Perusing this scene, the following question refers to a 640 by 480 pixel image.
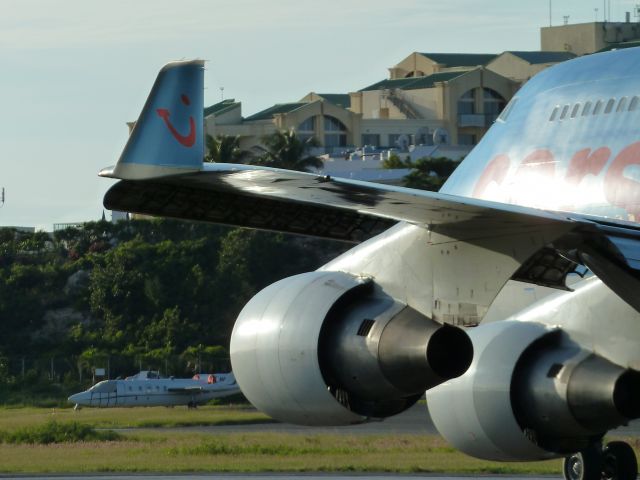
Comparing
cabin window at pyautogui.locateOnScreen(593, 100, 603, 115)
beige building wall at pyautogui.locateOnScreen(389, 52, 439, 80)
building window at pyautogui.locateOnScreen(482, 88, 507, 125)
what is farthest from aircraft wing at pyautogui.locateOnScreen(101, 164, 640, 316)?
beige building wall at pyautogui.locateOnScreen(389, 52, 439, 80)

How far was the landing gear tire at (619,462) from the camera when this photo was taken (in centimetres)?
1936

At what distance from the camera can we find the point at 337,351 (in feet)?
48.9

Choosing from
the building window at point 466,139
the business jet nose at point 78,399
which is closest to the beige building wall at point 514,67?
the building window at point 466,139

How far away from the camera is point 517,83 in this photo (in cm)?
13125

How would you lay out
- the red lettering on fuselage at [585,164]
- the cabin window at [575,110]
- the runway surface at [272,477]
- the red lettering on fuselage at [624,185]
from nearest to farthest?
the red lettering on fuselage at [624,185]
the red lettering on fuselage at [585,164]
the cabin window at [575,110]
the runway surface at [272,477]

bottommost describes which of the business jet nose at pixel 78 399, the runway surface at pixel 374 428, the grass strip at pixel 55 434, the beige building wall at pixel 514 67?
the business jet nose at pixel 78 399

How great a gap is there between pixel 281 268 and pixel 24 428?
41.1 meters

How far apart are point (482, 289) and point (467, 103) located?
400ft

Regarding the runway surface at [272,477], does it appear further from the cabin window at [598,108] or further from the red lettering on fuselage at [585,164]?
the cabin window at [598,108]

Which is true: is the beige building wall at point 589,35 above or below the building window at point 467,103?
above

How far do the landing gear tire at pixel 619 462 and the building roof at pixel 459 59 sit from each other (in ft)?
425

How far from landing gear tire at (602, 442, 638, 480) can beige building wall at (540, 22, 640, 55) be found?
12136 cm

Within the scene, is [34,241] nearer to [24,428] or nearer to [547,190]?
[24,428]

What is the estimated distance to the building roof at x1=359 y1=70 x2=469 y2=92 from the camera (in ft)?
454
